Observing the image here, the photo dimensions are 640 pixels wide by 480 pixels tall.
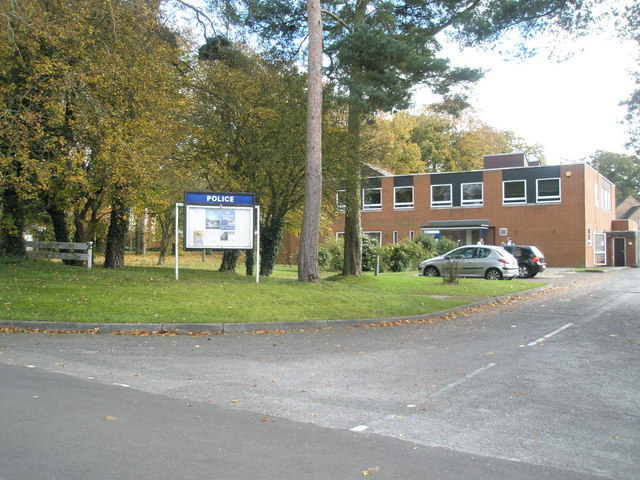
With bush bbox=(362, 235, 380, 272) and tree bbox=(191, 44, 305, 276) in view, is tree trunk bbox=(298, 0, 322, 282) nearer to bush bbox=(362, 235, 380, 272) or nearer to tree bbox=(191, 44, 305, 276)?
tree bbox=(191, 44, 305, 276)

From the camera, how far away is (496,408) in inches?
223

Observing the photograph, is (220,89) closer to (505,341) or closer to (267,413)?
(505,341)

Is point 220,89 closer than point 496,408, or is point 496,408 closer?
point 496,408

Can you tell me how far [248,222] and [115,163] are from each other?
4103 mm

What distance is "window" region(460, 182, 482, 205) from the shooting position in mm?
43094

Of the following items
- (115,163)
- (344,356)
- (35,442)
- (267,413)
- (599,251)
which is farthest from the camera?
(599,251)

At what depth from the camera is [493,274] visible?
976 inches

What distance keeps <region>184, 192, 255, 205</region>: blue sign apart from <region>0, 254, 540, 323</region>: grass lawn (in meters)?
2.32

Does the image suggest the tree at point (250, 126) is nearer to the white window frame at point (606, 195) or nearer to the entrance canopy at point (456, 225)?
the entrance canopy at point (456, 225)

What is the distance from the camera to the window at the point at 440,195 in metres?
44.4

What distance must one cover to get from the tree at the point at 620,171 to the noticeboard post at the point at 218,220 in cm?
7240

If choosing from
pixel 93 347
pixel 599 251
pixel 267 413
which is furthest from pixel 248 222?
pixel 599 251

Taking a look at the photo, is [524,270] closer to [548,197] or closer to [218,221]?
[548,197]

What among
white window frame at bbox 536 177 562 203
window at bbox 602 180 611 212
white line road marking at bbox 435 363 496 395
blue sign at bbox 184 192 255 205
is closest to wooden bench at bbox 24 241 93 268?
blue sign at bbox 184 192 255 205
